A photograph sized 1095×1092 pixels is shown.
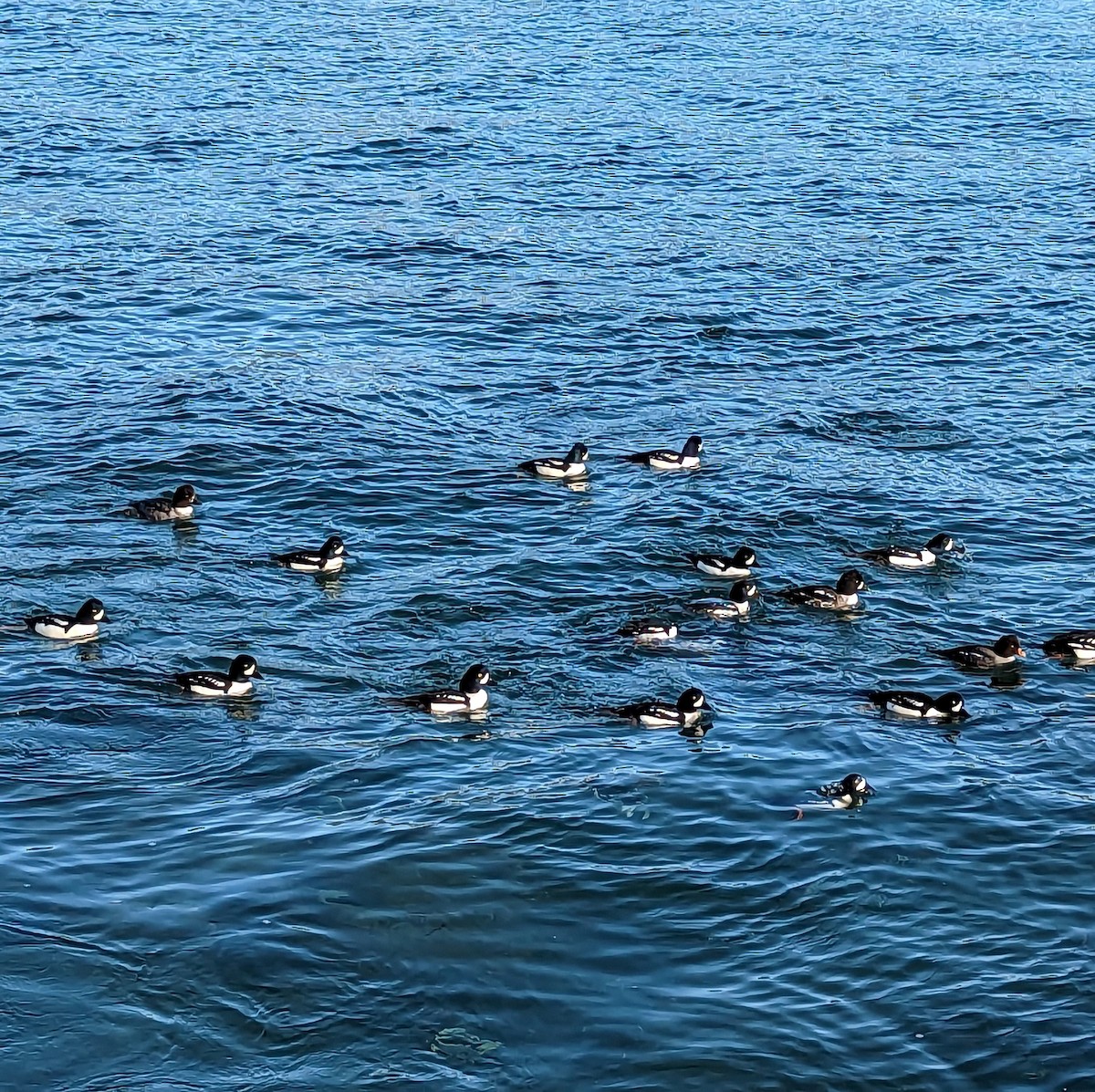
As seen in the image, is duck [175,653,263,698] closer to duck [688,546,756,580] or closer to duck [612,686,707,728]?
duck [612,686,707,728]

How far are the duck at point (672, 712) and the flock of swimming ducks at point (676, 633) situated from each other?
11 mm

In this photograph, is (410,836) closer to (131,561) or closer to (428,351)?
(131,561)

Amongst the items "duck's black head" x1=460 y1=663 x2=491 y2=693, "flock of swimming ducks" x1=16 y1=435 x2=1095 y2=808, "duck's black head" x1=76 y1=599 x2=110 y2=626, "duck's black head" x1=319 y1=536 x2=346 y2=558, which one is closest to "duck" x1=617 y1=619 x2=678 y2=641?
"flock of swimming ducks" x1=16 y1=435 x2=1095 y2=808

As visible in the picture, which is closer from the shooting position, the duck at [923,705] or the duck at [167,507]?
the duck at [923,705]

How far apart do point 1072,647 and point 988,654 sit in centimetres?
119

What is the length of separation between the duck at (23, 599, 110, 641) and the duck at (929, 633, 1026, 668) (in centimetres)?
1138

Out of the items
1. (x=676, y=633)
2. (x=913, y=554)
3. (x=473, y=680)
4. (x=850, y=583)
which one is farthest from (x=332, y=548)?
(x=913, y=554)

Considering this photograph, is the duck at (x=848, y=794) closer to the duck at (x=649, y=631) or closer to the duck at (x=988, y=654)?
the duck at (x=988, y=654)

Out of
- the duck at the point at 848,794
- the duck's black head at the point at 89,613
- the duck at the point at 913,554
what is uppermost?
the duck's black head at the point at 89,613

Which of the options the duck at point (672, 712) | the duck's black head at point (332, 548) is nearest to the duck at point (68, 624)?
the duck's black head at point (332, 548)

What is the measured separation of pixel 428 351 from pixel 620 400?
4269mm

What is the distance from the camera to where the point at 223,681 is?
22203 millimetres

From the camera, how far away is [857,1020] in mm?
16641

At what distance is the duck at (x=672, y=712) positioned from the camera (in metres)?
21.7
